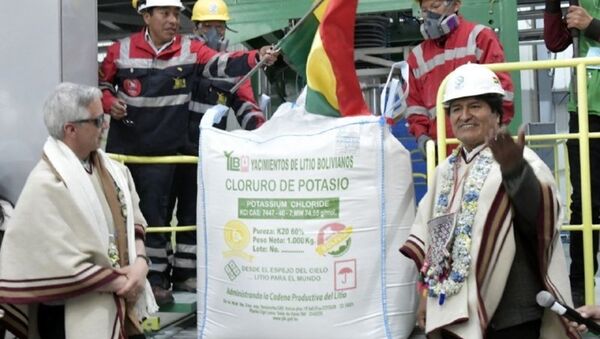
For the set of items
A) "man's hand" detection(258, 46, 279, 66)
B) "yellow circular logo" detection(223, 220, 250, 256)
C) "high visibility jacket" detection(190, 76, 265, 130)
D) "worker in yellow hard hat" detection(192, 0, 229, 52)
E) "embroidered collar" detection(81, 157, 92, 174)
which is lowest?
"yellow circular logo" detection(223, 220, 250, 256)


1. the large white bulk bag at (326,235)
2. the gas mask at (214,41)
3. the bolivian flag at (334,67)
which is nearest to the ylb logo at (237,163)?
the large white bulk bag at (326,235)

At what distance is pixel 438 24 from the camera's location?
11.8ft

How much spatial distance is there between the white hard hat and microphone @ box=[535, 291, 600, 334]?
633mm

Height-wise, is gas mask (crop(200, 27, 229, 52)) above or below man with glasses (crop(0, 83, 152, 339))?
above

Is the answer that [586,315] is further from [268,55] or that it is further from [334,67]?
[268,55]

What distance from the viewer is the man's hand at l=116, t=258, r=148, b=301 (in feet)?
8.16

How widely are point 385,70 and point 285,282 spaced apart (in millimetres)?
4270

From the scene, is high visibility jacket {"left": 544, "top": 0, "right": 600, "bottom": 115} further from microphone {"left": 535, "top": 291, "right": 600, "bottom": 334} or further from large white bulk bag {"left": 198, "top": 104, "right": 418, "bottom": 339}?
microphone {"left": 535, "top": 291, "right": 600, "bottom": 334}

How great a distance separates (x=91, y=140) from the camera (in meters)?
2.55

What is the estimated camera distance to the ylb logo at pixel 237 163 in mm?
2982

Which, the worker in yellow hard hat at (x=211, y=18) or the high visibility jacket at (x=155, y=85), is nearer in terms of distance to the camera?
the high visibility jacket at (x=155, y=85)

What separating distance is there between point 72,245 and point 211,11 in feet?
9.64

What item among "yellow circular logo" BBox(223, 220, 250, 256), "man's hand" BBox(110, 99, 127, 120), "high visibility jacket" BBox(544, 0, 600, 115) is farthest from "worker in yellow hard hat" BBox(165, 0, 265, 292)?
"high visibility jacket" BBox(544, 0, 600, 115)

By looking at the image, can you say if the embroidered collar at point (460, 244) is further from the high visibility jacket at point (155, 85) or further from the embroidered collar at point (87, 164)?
the high visibility jacket at point (155, 85)
